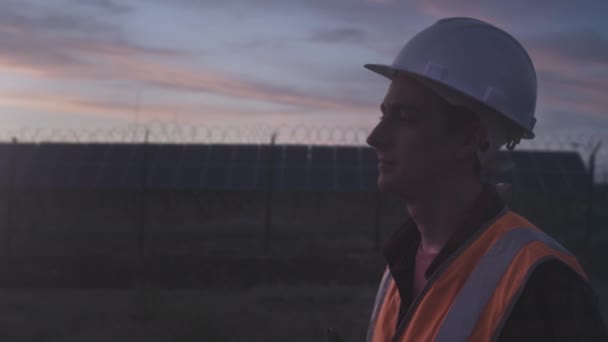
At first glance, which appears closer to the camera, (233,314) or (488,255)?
(488,255)

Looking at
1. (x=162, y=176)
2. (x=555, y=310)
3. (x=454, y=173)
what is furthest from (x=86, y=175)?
(x=555, y=310)

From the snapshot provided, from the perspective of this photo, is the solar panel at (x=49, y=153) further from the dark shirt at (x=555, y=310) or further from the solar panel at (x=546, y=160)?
the dark shirt at (x=555, y=310)

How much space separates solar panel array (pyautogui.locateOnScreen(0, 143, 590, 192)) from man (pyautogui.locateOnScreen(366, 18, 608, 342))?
1375cm

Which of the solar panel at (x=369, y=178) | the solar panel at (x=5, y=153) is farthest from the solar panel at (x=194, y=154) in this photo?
the solar panel at (x=5, y=153)

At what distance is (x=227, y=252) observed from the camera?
44.0ft

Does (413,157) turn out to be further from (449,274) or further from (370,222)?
(370,222)

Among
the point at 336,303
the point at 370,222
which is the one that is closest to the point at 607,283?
the point at 336,303

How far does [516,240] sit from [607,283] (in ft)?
35.8

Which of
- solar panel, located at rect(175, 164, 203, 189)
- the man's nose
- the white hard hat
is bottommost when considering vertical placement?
solar panel, located at rect(175, 164, 203, 189)

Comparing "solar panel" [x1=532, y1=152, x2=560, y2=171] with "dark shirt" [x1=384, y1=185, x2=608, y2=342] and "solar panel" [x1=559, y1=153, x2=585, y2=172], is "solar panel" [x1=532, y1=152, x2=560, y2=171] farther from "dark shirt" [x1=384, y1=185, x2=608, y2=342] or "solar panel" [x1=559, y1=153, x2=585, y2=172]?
"dark shirt" [x1=384, y1=185, x2=608, y2=342]

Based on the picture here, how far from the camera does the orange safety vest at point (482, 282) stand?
4.70 feet

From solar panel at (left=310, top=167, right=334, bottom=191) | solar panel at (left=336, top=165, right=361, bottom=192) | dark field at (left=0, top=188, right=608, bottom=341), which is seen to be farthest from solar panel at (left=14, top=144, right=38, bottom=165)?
solar panel at (left=336, top=165, right=361, bottom=192)

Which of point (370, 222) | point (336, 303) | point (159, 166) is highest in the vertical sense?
point (336, 303)

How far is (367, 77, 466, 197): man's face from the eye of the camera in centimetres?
182
